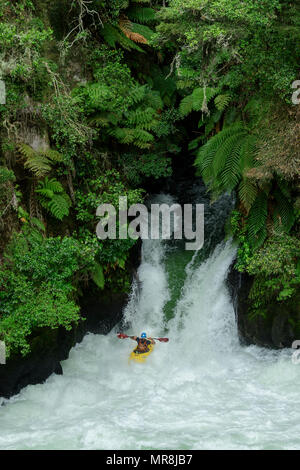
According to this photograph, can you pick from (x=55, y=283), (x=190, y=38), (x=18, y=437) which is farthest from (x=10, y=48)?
(x=18, y=437)

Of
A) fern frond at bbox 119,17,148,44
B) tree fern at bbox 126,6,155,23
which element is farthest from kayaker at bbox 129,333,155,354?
tree fern at bbox 126,6,155,23

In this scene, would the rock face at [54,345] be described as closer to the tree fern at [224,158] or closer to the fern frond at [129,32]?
the tree fern at [224,158]

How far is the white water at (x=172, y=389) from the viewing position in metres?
7.64

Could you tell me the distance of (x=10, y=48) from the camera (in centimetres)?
978

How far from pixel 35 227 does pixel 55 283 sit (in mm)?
1341

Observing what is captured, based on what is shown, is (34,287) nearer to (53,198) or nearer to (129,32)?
(53,198)

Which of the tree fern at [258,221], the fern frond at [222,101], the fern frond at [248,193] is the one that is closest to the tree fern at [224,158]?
the fern frond at [248,193]

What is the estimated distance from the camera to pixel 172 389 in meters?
9.13

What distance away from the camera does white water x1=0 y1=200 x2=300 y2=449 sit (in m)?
7.64

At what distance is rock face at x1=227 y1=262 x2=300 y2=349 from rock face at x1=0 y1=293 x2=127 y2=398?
90.8 inches

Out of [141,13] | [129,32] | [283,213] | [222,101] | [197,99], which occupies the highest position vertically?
[141,13]

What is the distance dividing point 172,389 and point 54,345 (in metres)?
2.13

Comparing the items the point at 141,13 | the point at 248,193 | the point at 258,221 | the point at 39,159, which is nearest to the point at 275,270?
the point at 258,221

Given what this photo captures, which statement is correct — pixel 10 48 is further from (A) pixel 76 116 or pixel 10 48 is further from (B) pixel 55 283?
(B) pixel 55 283
